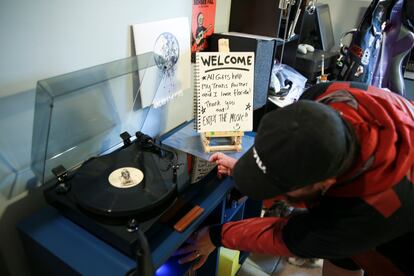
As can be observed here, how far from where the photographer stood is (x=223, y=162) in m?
1.08

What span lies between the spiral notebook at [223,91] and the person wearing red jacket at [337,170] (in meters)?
0.50

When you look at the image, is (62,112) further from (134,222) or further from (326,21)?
(326,21)

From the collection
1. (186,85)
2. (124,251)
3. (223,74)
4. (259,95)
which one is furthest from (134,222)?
(259,95)

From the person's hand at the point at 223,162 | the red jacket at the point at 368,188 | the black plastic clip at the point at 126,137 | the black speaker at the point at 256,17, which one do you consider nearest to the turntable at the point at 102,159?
the black plastic clip at the point at 126,137

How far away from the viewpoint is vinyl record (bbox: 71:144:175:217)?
75 centimetres

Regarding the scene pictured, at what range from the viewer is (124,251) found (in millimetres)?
729

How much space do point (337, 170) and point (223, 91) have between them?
687 mm

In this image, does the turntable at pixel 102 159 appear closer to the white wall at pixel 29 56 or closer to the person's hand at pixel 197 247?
the white wall at pixel 29 56

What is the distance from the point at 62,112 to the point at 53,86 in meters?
0.09

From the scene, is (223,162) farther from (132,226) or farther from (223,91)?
(132,226)

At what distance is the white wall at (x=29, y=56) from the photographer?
73 cm

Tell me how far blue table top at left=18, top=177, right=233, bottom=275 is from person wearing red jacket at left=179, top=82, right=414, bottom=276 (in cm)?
27

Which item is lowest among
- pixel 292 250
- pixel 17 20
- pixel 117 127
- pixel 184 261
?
pixel 184 261

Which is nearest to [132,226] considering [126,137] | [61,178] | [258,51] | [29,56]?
[61,178]
